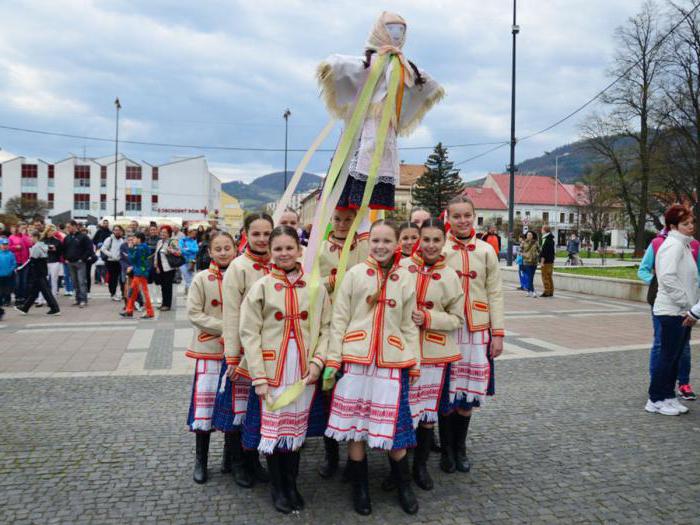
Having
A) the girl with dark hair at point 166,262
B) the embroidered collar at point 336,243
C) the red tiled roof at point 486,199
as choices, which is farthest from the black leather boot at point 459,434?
the red tiled roof at point 486,199

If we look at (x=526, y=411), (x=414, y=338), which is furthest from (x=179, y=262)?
(x=414, y=338)

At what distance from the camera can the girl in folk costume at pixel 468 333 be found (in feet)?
13.4

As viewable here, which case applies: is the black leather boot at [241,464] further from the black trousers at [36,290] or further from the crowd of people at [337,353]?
the black trousers at [36,290]

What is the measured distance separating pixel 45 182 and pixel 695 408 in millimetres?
76059

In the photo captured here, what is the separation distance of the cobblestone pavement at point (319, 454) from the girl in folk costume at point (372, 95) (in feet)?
6.86

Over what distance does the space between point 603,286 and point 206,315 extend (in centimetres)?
1428

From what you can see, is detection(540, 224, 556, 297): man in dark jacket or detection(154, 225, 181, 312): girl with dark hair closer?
detection(154, 225, 181, 312): girl with dark hair

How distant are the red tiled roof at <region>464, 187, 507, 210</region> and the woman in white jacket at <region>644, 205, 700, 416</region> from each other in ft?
247

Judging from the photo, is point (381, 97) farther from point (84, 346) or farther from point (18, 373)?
point (84, 346)

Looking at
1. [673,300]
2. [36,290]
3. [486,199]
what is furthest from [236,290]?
[486,199]

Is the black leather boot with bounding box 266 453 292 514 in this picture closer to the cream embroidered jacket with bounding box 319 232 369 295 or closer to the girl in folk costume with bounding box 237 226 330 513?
the girl in folk costume with bounding box 237 226 330 513

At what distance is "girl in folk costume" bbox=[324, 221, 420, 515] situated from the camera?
11.2ft

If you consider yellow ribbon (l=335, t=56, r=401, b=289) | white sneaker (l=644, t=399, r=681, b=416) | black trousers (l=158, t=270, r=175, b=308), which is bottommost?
white sneaker (l=644, t=399, r=681, b=416)

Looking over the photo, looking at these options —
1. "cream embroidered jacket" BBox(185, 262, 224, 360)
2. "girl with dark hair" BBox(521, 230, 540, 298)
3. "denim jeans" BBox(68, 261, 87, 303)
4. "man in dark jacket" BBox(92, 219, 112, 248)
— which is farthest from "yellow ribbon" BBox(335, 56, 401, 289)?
"man in dark jacket" BBox(92, 219, 112, 248)
